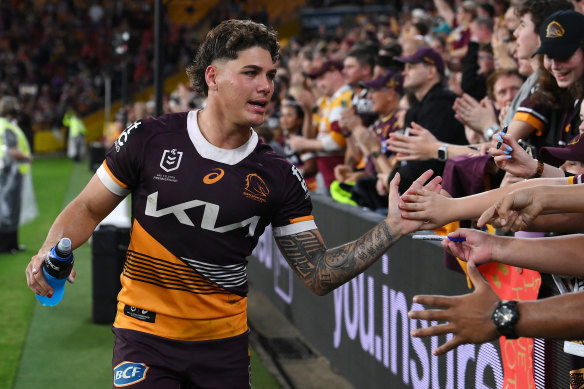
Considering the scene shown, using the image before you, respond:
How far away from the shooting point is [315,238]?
3658mm

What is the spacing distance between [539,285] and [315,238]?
1060mm

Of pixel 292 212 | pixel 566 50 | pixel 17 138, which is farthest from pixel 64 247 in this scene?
pixel 17 138

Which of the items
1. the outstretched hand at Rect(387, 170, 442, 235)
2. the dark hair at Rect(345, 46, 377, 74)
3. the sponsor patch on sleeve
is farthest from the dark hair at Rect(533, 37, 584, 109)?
the dark hair at Rect(345, 46, 377, 74)

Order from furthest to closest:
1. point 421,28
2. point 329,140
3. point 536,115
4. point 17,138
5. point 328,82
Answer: point 17,138
point 328,82
point 421,28
point 329,140
point 536,115

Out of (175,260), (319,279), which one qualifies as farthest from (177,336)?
(319,279)

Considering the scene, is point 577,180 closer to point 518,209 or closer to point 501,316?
point 518,209

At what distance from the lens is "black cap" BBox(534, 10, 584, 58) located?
4.08 meters

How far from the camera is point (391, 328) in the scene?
5.39 m

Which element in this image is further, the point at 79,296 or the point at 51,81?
the point at 51,81

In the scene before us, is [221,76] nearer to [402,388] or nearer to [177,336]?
[177,336]

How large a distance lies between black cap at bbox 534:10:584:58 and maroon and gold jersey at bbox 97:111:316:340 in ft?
4.99

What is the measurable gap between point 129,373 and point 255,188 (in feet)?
3.11

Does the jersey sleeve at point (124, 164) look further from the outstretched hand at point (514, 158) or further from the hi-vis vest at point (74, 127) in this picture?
the hi-vis vest at point (74, 127)

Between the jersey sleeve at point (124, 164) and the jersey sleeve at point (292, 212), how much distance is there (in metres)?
0.65
